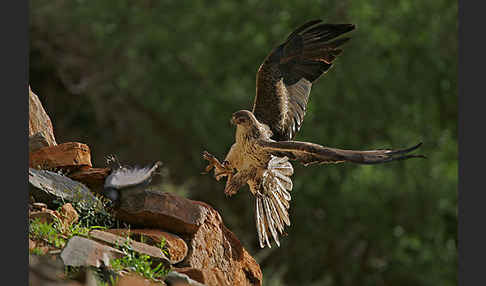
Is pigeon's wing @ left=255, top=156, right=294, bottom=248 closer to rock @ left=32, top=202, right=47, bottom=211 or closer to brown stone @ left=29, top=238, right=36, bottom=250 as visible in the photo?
rock @ left=32, top=202, right=47, bottom=211

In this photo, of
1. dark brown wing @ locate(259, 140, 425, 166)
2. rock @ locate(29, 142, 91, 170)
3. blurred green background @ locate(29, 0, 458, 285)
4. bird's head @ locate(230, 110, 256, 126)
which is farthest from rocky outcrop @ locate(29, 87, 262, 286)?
blurred green background @ locate(29, 0, 458, 285)

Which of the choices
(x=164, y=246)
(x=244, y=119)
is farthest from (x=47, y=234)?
(x=244, y=119)

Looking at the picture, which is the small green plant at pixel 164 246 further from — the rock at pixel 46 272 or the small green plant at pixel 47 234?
the rock at pixel 46 272

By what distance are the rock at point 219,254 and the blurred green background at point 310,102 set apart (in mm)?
5772

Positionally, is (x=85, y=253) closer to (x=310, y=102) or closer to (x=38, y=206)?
(x=38, y=206)

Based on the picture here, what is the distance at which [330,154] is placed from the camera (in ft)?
9.86

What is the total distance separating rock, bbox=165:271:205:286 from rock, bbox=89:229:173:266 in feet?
0.61

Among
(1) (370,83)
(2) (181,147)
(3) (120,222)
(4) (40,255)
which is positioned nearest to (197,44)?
(2) (181,147)

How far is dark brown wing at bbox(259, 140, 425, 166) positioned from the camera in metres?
2.88

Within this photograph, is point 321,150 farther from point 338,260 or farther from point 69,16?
point 69,16

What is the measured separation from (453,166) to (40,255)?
8.54m

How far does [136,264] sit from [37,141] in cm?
137

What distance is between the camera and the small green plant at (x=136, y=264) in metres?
3.00

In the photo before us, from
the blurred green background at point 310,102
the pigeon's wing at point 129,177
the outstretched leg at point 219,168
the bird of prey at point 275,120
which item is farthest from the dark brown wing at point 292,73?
the blurred green background at point 310,102
